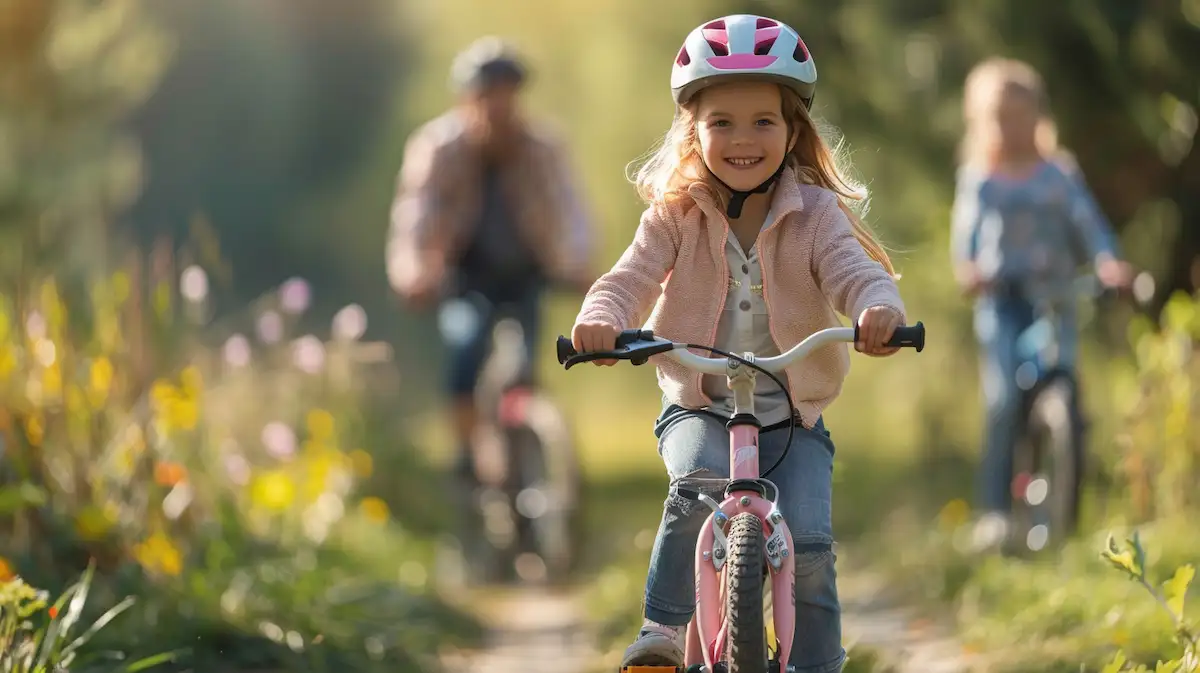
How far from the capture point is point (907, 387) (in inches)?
402

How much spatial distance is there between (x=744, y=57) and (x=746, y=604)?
1.21 m

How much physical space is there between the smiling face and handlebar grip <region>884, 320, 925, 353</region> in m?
0.58

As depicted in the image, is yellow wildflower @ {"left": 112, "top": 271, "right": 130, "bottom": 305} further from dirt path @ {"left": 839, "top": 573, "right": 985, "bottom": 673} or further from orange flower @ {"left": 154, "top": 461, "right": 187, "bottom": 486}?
dirt path @ {"left": 839, "top": 573, "right": 985, "bottom": 673}

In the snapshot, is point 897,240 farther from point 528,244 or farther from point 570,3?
point 570,3

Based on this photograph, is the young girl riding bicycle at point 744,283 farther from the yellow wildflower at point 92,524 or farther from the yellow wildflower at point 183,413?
the yellow wildflower at point 183,413

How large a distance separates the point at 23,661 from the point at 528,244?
4270mm

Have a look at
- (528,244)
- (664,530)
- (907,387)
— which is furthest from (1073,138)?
(664,530)

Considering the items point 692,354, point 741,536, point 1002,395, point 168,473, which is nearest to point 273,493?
point 168,473

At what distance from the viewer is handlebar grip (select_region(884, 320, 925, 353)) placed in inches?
138

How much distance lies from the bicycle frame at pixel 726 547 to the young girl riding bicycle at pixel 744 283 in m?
0.14

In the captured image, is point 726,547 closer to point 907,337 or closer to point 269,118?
point 907,337

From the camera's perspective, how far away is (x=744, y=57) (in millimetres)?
3883

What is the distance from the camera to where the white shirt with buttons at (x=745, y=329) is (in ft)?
13.0

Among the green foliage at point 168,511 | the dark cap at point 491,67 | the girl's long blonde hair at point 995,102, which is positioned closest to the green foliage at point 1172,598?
the green foliage at point 168,511
